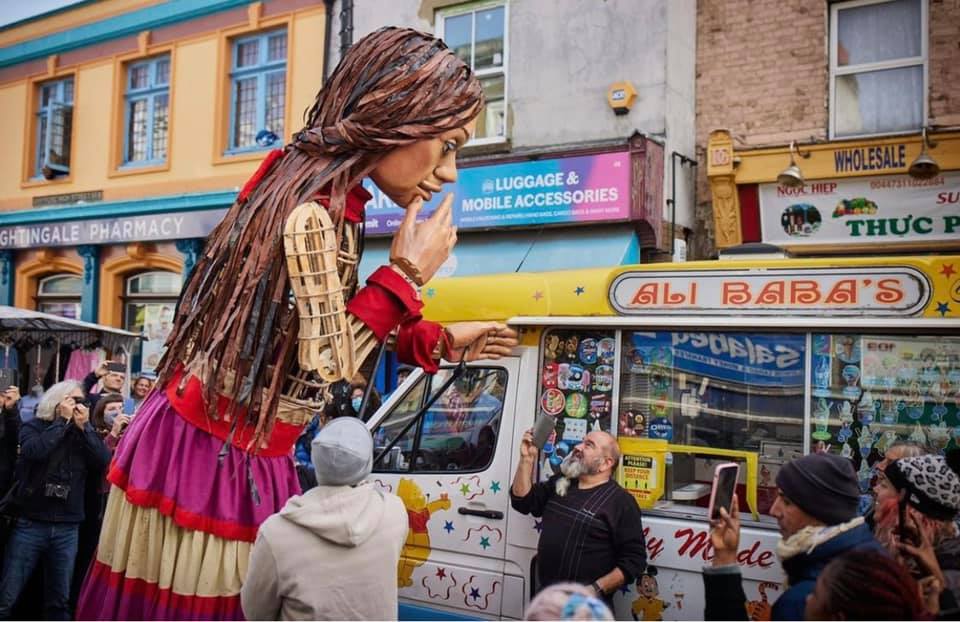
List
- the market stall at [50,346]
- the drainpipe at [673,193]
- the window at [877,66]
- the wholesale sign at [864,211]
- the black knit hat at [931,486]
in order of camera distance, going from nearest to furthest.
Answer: the black knit hat at [931,486] → the wholesale sign at [864,211] → the window at [877,66] → the drainpipe at [673,193] → the market stall at [50,346]

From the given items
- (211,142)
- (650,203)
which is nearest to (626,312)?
(650,203)

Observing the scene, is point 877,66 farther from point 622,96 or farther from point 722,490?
point 722,490

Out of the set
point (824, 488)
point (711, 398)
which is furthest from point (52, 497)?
point (824, 488)

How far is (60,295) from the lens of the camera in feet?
50.3

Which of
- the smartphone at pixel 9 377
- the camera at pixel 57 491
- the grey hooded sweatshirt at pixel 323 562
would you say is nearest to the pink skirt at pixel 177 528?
the grey hooded sweatshirt at pixel 323 562

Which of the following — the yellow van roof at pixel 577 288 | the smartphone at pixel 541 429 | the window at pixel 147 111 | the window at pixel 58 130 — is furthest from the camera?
the window at pixel 58 130

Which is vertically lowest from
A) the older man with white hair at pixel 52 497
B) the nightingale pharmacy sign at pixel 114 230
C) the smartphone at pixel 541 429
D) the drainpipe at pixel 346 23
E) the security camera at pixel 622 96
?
the older man with white hair at pixel 52 497

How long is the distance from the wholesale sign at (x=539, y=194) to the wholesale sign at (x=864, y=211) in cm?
172

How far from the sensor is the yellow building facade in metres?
13.0

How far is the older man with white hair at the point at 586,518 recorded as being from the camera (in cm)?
411

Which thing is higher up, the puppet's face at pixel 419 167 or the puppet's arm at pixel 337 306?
the puppet's face at pixel 419 167

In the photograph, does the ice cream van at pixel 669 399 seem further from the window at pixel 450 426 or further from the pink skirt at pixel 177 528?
the pink skirt at pixel 177 528

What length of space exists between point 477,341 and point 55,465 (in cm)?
368

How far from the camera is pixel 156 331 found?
45.6 ft
